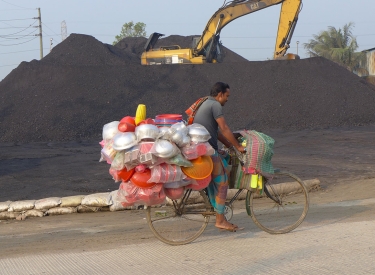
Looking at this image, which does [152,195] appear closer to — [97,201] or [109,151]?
[109,151]

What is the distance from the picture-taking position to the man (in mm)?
6363

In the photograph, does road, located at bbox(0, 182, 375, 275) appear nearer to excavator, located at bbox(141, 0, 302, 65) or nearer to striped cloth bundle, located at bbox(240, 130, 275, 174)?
striped cloth bundle, located at bbox(240, 130, 275, 174)

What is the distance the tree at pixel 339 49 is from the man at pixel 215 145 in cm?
4598

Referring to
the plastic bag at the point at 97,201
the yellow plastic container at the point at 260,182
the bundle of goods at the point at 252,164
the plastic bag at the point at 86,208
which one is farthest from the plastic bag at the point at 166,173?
the plastic bag at the point at 86,208

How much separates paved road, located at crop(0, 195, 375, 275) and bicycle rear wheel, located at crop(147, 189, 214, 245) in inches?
4.6

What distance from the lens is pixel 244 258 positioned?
5410 mm

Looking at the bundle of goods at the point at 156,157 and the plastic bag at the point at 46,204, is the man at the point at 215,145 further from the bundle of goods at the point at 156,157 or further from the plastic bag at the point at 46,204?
the plastic bag at the point at 46,204

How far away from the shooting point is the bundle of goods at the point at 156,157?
573 centimetres

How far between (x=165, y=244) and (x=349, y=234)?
6.62 ft

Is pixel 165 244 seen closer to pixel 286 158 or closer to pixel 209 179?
pixel 209 179

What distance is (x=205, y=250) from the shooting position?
5891 millimetres

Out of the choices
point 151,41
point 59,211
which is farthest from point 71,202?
point 151,41

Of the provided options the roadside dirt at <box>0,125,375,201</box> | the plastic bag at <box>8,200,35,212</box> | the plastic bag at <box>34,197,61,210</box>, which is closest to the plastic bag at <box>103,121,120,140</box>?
the plastic bag at <box>34,197,61,210</box>

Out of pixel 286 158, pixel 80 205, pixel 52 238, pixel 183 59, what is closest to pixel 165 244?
pixel 52 238
